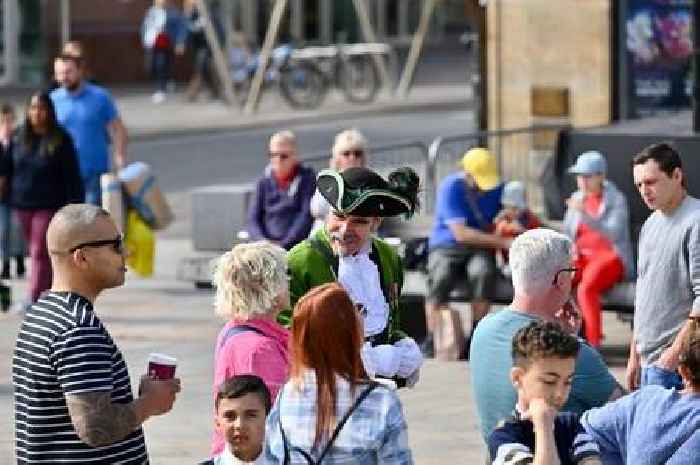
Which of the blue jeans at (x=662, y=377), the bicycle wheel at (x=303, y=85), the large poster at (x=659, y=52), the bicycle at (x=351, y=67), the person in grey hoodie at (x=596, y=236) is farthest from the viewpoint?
the bicycle at (x=351, y=67)

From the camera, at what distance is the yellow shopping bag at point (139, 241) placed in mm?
16966

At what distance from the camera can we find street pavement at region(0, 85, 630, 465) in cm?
1128

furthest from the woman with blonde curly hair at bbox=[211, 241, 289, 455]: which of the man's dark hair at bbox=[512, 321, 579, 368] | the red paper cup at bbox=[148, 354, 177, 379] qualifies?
the man's dark hair at bbox=[512, 321, 579, 368]

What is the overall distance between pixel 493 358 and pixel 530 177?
1155cm

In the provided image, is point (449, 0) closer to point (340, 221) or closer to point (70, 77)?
point (70, 77)

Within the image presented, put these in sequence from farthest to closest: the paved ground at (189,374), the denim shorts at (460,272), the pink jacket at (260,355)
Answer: the denim shorts at (460,272), the paved ground at (189,374), the pink jacket at (260,355)

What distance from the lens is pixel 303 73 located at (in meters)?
36.9

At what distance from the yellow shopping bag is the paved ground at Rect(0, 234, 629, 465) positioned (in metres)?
0.24

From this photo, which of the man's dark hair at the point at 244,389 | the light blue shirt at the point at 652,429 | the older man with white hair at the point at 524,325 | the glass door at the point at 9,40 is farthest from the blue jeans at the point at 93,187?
the glass door at the point at 9,40

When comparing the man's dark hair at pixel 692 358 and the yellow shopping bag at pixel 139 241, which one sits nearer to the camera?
the man's dark hair at pixel 692 358

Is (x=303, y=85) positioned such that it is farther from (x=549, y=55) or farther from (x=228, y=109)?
(x=549, y=55)

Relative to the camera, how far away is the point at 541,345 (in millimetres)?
6215

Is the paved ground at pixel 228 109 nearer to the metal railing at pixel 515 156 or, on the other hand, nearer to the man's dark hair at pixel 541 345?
the metal railing at pixel 515 156

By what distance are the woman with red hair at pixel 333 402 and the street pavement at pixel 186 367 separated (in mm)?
4647
